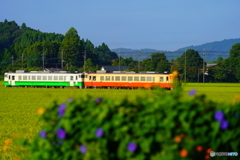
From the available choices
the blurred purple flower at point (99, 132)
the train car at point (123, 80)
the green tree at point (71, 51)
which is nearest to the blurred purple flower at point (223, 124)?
the blurred purple flower at point (99, 132)

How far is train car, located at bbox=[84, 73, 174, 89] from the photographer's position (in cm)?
6194

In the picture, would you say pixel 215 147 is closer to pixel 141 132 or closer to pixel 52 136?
pixel 141 132

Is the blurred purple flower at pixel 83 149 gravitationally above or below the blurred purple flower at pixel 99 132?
below

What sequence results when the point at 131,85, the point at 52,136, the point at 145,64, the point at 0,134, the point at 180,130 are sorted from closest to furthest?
1. the point at 180,130
2. the point at 52,136
3. the point at 0,134
4. the point at 131,85
5. the point at 145,64

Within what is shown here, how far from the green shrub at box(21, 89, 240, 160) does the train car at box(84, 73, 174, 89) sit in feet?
185

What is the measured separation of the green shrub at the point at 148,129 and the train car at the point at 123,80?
56.5 metres

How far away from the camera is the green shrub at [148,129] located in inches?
183

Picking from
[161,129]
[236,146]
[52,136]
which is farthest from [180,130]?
[52,136]

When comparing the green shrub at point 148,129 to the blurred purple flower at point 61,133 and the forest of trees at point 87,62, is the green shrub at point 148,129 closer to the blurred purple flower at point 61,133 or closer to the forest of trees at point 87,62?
the blurred purple flower at point 61,133

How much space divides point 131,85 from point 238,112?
2303 inches

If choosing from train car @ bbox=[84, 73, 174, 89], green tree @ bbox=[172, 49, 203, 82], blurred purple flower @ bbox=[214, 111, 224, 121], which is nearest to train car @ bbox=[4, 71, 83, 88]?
train car @ bbox=[84, 73, 174, 89]

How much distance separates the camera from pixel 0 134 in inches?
615

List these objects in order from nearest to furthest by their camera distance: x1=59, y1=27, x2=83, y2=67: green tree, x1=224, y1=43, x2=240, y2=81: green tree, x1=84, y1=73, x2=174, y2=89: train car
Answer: x1=84, y1=73, x2=174, y2=89: train car < x1=224, y1=43, x2=240, y2=81: green tree < x1=59, y1=27, x2=83, y2=67: green tree

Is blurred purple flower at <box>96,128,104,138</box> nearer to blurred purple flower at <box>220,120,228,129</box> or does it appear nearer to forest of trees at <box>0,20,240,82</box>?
blurred purple flower at <box>220,120,228,129</box>
